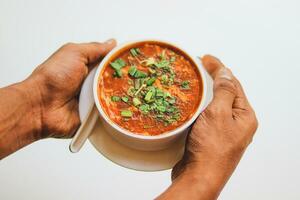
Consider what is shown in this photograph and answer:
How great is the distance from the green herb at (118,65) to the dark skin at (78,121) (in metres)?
0.10

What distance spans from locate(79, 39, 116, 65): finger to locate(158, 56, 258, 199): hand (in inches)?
11.9

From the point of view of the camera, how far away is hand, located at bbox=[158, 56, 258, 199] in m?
0.87

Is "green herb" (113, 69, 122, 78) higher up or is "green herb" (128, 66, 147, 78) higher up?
"green herb" (128, 66, 147, 78)

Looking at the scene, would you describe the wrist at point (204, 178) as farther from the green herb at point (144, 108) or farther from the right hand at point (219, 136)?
the green herb at point (144, 108)

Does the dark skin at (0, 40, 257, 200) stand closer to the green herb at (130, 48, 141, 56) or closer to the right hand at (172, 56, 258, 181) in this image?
the right hand at (172, 56, 258, 181)

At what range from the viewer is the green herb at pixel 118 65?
943 millimetres

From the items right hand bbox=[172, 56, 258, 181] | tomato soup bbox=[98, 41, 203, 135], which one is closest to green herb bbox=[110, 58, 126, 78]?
tomato soup bbox=[98, 41, 203, 135]

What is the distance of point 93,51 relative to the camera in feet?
3.39

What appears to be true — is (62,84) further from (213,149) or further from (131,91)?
(213,149)

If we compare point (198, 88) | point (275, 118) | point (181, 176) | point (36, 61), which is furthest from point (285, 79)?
point (36, 61)

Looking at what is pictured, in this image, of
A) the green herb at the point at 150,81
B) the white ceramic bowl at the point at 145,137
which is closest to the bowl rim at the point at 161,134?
the white ceramic bowl at the point at 145,137

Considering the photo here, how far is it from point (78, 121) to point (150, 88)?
262mm

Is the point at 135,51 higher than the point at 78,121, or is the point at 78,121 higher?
the point at 135,51

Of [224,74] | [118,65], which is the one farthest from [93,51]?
[224,74]
